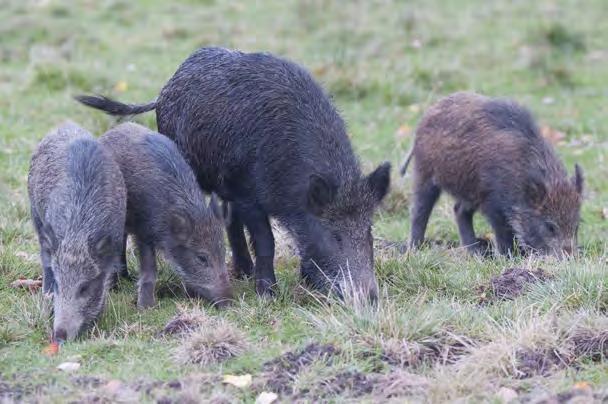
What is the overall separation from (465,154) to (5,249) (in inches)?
134

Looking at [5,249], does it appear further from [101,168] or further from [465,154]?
→ [465,154]

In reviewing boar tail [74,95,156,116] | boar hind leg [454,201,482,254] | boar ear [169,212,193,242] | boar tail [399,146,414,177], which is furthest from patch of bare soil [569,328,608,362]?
boar tail [74,95,156,116]

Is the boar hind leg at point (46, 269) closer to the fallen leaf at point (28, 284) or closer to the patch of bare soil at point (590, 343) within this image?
the fallen leaf at point (28, 284)

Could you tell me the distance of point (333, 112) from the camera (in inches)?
279

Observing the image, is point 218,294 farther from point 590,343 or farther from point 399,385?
point 590,343

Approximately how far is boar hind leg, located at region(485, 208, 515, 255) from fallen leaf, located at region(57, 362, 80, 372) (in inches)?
144

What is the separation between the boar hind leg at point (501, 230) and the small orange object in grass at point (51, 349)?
3543 millimetres

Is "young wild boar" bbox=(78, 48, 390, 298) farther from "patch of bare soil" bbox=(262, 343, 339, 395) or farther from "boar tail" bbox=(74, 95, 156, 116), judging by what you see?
"patch of bare soil" bbox=(262, 343, 339, 395)

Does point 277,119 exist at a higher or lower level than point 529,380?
higher

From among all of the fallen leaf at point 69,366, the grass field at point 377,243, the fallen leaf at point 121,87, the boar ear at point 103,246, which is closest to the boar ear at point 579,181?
the grass field at point 377,243

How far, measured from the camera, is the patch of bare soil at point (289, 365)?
5309mm

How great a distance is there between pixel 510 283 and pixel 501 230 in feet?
5.01

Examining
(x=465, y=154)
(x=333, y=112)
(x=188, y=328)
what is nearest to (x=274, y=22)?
(x=465, y=154)

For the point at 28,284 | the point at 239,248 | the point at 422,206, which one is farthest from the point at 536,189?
the point at 28,284
